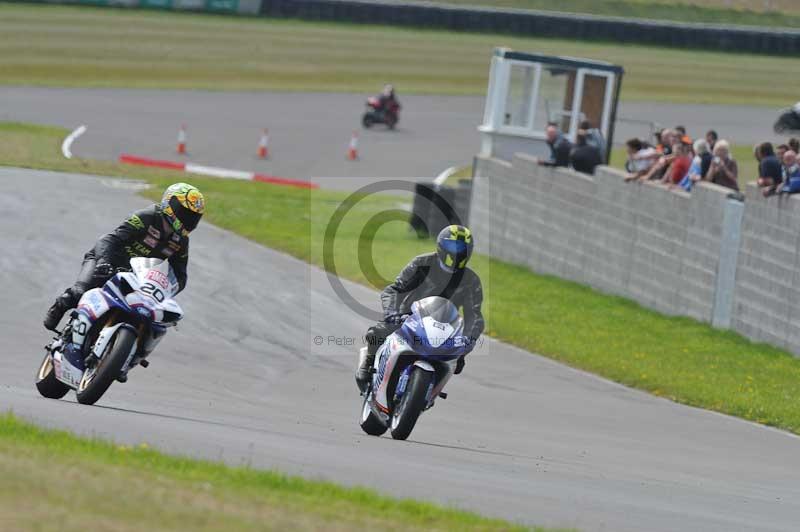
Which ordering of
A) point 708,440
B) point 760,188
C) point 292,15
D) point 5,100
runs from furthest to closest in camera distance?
point 292,15 → point 5,100 → point 760,188 → point 708,440

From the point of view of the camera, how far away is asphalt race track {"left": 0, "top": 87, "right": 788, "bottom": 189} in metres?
33.0

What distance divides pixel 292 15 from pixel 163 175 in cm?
2440

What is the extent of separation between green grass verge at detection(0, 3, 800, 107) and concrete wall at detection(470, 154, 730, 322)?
71.7 feet

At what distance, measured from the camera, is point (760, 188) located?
16922 mm

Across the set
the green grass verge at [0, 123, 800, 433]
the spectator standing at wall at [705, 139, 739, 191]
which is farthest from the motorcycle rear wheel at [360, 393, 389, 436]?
the spectator standing at wall at [705, 139, 739, 191]

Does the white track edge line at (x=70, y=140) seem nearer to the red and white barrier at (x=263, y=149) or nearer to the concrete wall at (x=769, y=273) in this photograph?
the red and white barrier at (x=263, y=149)

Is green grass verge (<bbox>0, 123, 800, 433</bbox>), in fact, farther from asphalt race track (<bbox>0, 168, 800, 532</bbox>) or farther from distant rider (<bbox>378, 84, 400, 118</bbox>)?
distant rider (<bbox>378, 84, 400, 118</bbox>)

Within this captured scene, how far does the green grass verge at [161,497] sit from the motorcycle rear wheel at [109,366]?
70.1 inches

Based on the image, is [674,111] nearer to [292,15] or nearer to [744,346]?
[292,15]

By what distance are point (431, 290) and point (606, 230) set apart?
35.8 ft

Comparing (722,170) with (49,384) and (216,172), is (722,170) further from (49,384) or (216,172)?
(216,172)

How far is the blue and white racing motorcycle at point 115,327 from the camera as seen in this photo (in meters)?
9.30

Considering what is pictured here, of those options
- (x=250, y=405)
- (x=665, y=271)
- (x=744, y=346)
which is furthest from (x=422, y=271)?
(x=665, y=271)

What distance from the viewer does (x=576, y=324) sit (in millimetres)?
18359
